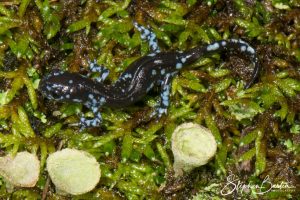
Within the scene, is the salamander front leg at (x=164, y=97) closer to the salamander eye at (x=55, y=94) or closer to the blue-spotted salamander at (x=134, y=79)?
the blue-spotted salamander at (x=134, y=79)

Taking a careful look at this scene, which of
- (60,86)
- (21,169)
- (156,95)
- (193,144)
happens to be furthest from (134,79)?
(21,169)

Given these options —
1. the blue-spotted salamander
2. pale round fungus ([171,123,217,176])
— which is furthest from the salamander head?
pale round fungus ([171,123,217,176])

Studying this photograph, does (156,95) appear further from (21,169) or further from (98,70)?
(21,169)

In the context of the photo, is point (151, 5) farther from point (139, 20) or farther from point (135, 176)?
point (135, 176)

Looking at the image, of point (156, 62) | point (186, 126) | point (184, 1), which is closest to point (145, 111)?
point (156, 62)

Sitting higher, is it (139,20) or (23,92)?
(139,20)

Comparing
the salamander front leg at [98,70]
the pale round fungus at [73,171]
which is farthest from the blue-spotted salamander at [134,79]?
the pale round fungus at [73,171]
